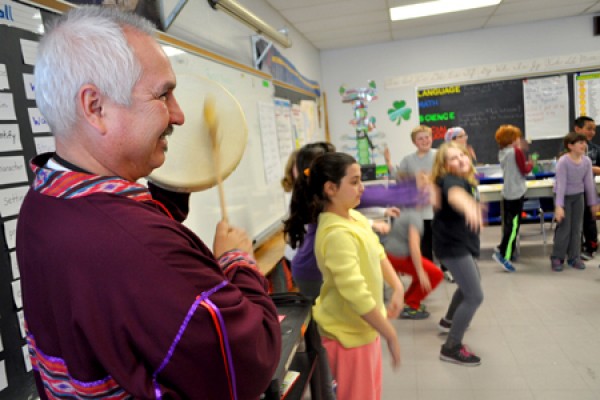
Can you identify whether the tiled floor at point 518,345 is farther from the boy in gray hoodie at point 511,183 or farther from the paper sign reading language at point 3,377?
the paper sign reading language at point 3,377

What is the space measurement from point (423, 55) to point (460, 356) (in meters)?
4.63

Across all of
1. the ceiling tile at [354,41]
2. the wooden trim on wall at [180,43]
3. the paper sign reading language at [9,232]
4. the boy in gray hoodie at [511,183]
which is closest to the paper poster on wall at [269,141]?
the wooden trim on wall at [180,43]

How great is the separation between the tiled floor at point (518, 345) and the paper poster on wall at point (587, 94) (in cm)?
279

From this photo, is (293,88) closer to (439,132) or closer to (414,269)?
(414,269)

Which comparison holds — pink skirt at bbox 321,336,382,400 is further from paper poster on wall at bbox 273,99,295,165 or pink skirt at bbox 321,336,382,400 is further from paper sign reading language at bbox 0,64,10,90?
paper poster on wall at bbox 273,99,295,165

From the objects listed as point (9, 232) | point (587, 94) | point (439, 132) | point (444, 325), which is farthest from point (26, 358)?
→ point (587, 94)

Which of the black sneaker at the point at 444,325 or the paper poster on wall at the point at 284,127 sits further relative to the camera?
the paper poster on wall at the point at 284,127

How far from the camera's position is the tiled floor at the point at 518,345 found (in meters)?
2.32

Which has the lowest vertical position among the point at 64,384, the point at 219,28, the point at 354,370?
the point at 354,370

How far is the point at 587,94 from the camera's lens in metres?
5.83

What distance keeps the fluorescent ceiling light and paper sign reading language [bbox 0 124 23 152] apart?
4.19 m

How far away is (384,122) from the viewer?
6332 millimetres

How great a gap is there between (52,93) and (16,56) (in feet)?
1.94

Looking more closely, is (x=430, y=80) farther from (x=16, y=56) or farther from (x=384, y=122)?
(x=16, y=56)
